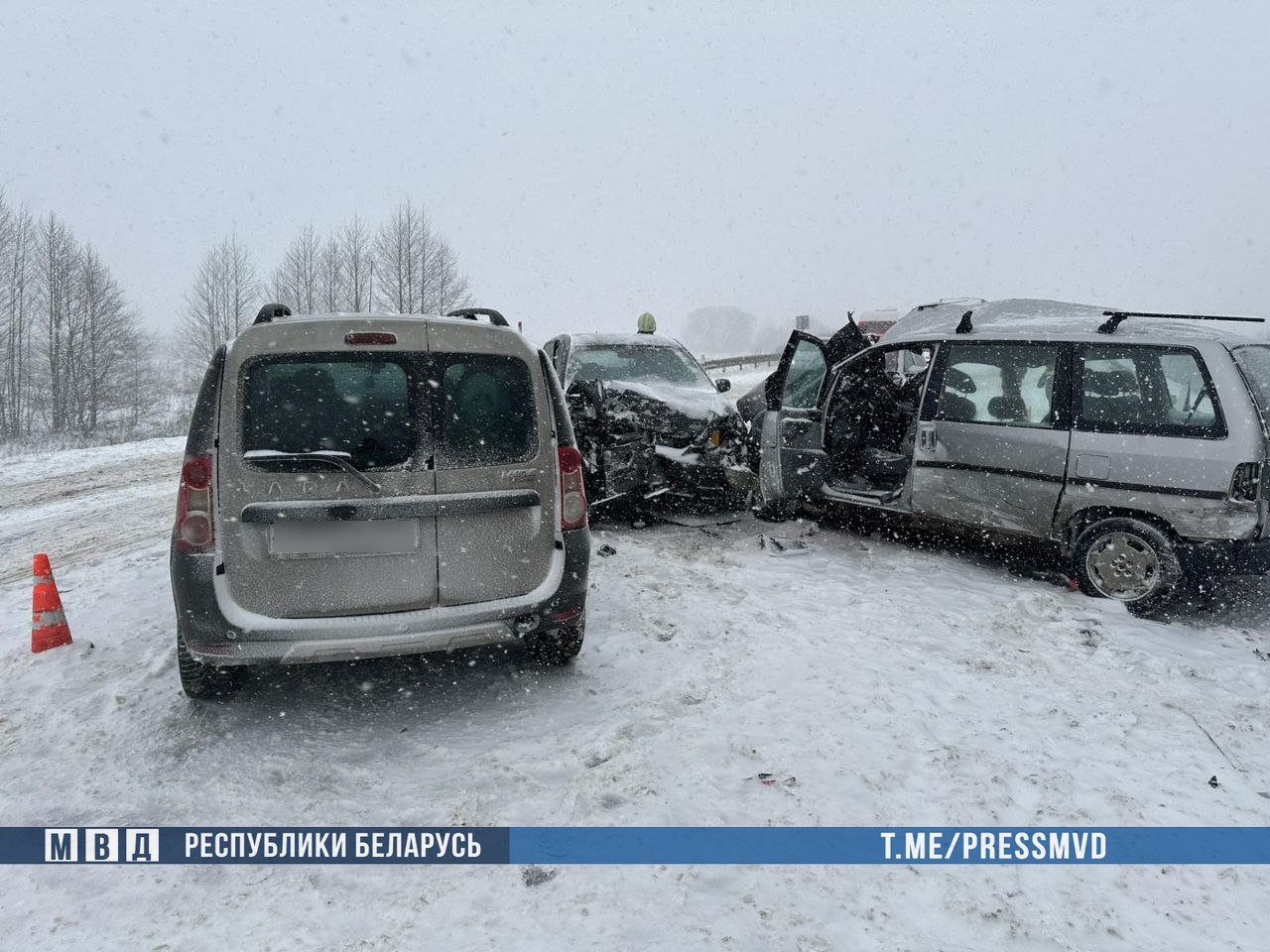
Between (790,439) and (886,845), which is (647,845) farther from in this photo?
(790,439)

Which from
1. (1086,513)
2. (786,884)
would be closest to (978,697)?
(786,884)

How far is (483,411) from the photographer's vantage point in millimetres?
3385

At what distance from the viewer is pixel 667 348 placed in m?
8.73

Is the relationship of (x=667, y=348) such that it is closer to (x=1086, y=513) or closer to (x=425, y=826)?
(x=1086, y=513)

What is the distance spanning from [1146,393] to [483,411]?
432 cm

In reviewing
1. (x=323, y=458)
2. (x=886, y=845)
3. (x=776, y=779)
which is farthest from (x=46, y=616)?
(x=886, y=845)

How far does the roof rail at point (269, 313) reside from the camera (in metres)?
3.38

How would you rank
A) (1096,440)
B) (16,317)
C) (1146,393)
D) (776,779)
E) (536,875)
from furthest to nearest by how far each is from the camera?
1. (16,317)
2. (1096,440)
3. (1146,393)
4. (776,779)
5. (536,875)

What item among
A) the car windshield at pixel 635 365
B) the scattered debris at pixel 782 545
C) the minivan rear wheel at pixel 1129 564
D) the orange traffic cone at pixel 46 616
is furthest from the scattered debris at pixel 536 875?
the car windshield at pixel 635 365

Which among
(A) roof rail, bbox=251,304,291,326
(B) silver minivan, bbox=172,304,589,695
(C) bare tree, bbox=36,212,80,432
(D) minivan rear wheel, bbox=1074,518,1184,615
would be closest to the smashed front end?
(D) minivan rear wheel, bbox=1074,518,1184,615

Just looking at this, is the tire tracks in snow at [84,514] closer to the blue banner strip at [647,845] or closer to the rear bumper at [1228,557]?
the blue banner strip at [647,845]

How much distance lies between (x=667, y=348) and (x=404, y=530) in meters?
6.01

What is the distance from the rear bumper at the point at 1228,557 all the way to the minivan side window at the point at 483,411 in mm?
4125

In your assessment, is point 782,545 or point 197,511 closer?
point 197,511
